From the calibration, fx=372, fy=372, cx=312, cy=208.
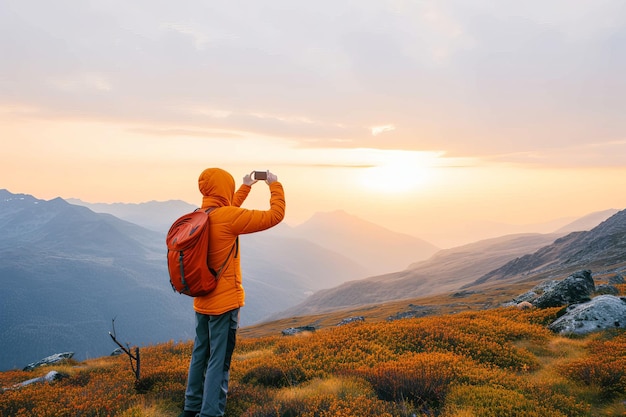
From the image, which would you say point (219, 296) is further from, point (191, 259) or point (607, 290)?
point (607, 290)

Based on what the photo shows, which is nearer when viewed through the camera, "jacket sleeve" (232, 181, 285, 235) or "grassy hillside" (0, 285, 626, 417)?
"jacket sleeve" (232, 181, 285, 235)

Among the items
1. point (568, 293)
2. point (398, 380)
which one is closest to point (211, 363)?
point (398, 380)

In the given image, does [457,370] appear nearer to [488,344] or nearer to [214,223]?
[488,344]

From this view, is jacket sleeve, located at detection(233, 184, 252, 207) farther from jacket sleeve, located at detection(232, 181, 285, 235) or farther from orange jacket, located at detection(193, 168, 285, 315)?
jacket sleeve, located at detection(232, 181, 285, 235)

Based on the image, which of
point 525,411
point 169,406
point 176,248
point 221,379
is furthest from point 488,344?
point 176,248

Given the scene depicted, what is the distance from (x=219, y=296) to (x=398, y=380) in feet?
15.8

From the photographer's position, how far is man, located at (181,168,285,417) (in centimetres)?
714

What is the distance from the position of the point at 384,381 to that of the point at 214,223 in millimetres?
5600

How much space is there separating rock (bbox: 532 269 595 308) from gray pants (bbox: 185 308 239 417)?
17311 mm

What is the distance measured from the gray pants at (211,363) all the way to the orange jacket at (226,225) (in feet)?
1.08

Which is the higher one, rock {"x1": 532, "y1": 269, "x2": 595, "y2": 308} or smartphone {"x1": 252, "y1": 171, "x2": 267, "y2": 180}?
smartphone {"x1": 252, "y1": 171, "x2": 267, "y2": 180}

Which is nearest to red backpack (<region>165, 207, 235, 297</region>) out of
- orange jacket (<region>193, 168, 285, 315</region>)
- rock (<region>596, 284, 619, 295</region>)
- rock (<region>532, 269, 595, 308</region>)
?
orange jacket (<region>193, 168, 285, 315</region>)

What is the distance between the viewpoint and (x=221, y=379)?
7.42 metres

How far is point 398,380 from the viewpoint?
29.1ft
